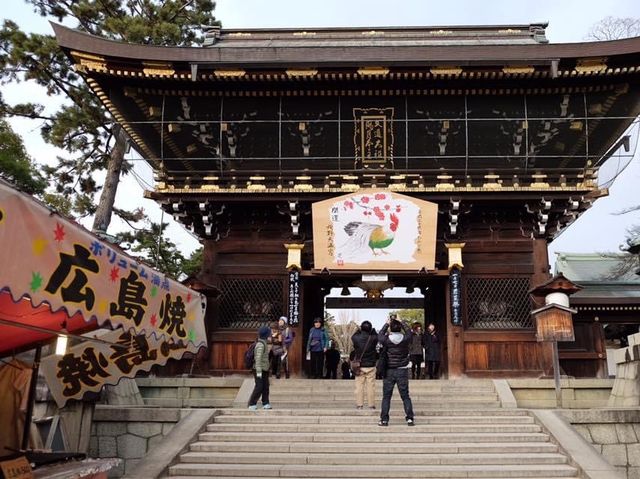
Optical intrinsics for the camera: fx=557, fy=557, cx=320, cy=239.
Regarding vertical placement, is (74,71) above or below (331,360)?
above

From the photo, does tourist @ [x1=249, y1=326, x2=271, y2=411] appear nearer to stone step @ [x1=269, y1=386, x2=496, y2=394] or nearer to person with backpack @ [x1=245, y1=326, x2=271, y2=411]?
person with backpack @ [x1=245, y1=326, x2=271, y2=411]

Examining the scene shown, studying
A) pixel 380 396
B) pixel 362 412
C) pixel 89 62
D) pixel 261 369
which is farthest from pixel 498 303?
pixel 89 62

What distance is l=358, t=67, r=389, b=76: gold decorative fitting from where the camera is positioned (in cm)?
1433

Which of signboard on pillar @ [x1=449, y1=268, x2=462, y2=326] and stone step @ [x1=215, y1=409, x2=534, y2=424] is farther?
signboard on pillar @ [x1=449, y1=268, x2=462, y2=326]

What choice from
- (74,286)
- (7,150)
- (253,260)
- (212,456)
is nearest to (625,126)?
(253,260)

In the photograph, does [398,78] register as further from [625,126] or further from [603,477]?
[603,477]

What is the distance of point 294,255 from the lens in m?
15.1

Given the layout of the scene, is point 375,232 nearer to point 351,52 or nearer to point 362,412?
point 351,52

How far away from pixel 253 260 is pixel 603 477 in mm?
10298

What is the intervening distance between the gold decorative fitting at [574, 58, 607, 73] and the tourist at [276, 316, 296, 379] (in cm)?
984

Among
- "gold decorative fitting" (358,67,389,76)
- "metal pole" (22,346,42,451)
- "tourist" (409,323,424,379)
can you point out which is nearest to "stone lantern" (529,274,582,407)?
"tourist" (409,323,424,379)

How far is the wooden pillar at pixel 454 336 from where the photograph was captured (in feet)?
47.3

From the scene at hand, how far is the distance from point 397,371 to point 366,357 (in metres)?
1.11

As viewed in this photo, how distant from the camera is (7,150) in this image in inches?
924
